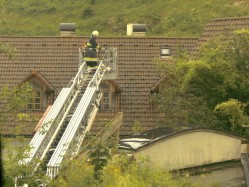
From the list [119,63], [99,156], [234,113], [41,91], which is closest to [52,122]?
[99,156]

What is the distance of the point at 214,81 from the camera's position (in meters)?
35.3

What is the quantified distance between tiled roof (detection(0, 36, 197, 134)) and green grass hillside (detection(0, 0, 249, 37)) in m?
17.9

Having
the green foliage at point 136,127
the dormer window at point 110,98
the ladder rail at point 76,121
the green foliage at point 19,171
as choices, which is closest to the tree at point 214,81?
the green foliage at point 136,127

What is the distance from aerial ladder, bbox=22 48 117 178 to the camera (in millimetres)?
25625

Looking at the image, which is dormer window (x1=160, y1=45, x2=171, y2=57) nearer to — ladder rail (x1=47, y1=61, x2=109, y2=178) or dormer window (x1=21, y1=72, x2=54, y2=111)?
dormer window (x1=21, y1=72, x2=54, y2=111)

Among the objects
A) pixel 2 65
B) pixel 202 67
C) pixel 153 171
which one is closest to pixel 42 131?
pixel 153 171

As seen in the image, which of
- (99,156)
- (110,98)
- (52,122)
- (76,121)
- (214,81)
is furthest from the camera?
(110,98)

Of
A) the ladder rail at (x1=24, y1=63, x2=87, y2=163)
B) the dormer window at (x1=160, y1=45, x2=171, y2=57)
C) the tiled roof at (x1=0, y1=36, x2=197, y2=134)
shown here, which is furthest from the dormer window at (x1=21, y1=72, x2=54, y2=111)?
the ladder rail at (x1=24, y1=63, x2=87, y2=163)

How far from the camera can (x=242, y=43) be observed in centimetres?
3516

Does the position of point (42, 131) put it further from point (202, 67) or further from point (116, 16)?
point (116, 16)

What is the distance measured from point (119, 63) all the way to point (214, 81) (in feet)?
28.3

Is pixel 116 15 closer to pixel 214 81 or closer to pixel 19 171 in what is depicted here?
pixel 214 81

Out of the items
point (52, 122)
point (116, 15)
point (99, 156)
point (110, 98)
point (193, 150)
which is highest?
point (116, 15)

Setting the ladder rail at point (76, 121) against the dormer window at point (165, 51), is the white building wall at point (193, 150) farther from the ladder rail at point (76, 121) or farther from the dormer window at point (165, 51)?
the dormer window at point (165, 51)
